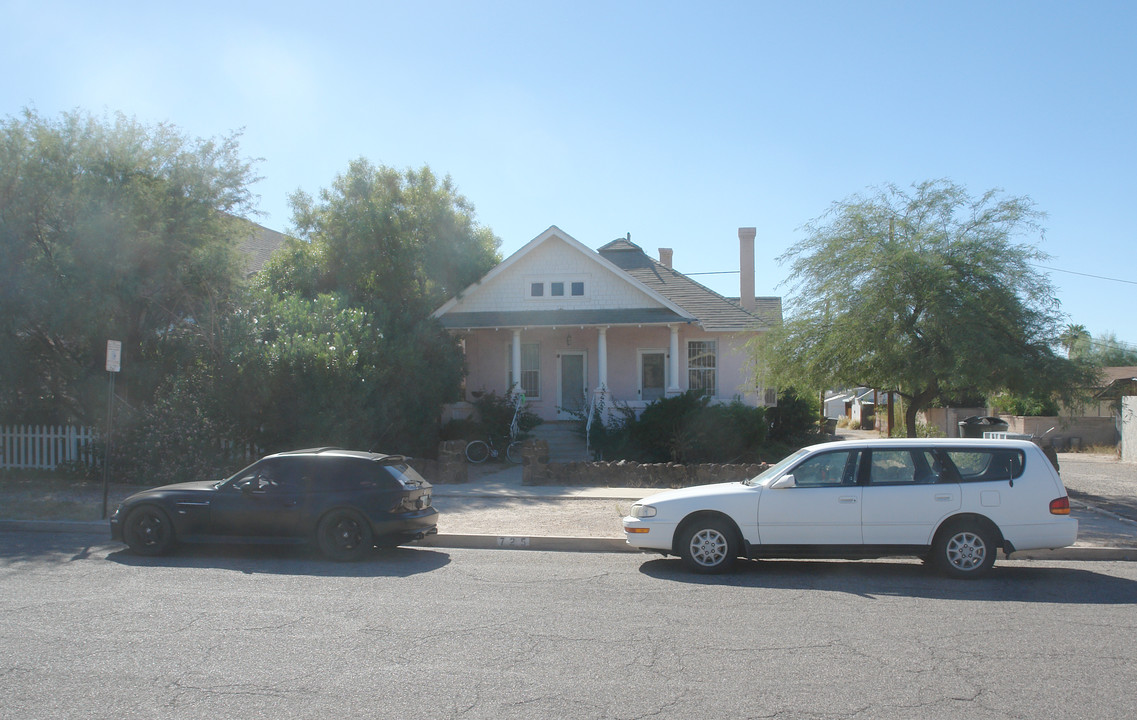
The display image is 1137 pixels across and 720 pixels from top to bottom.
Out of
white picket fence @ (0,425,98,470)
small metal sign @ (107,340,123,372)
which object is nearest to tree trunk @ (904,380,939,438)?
small metal sign @ (107,340,123,372)

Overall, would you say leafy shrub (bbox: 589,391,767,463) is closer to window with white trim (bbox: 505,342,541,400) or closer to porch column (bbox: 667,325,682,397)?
porch column (bbox: 667,325,682,397)

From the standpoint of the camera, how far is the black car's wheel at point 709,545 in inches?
340

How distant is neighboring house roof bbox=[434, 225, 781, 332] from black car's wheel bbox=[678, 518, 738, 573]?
43.5ft

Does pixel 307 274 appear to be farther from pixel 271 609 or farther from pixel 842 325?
pixel 271 609

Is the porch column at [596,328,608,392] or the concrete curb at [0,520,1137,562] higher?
the porch column at [596,328,608,392]

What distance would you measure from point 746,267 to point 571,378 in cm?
658

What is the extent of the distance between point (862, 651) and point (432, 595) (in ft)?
12.3

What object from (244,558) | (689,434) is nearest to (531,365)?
(689,434)

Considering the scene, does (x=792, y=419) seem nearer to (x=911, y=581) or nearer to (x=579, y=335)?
(x=579, y=335)

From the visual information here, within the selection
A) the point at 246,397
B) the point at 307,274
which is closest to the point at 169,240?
the point at 246,397

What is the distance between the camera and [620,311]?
75.3 feet

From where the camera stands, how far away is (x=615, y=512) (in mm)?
12531

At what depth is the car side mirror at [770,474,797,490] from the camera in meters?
8.67

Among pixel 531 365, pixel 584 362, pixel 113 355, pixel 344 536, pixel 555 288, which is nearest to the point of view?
pixel 344 536
